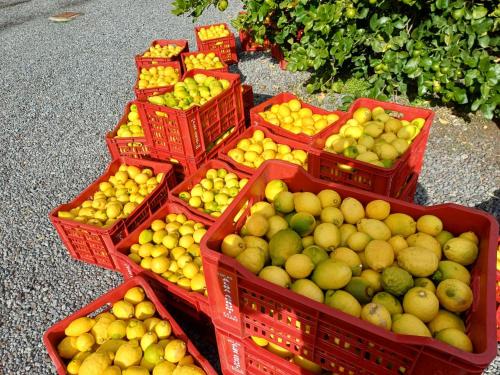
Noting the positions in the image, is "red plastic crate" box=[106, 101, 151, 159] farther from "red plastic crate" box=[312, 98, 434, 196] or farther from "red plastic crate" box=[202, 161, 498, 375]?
"red plastic crate" box=[202, 161, 498, 375]

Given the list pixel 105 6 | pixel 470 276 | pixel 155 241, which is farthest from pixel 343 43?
pixel 105 6

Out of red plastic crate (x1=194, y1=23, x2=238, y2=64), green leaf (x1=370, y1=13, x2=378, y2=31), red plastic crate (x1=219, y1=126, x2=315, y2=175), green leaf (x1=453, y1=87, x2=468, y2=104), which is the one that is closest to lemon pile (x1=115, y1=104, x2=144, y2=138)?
red plastic crate (x1=219, y1=126, x2=315, y2=175)

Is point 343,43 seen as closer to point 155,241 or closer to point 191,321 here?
point 155,241

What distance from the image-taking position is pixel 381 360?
6.05 feet

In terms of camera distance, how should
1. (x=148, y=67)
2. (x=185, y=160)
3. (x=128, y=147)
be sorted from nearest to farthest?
1. (x=185, y=160)
2. (x=128, y=147)
3. (x=148, y=67)

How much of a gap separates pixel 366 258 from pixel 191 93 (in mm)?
3816

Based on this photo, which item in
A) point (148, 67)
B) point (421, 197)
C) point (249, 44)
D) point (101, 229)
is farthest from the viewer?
point (249, 44)

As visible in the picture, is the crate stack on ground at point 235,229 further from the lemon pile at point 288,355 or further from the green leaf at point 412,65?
the green leaf at point 412,65

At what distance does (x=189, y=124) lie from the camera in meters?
4.48

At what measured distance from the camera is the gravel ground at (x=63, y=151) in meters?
4.02

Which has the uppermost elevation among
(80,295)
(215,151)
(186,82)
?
(186,82)

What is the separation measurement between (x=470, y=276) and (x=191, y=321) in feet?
8.38

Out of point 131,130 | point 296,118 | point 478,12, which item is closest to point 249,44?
point 296,118

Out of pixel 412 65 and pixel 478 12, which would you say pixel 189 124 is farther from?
pixel 478 12
